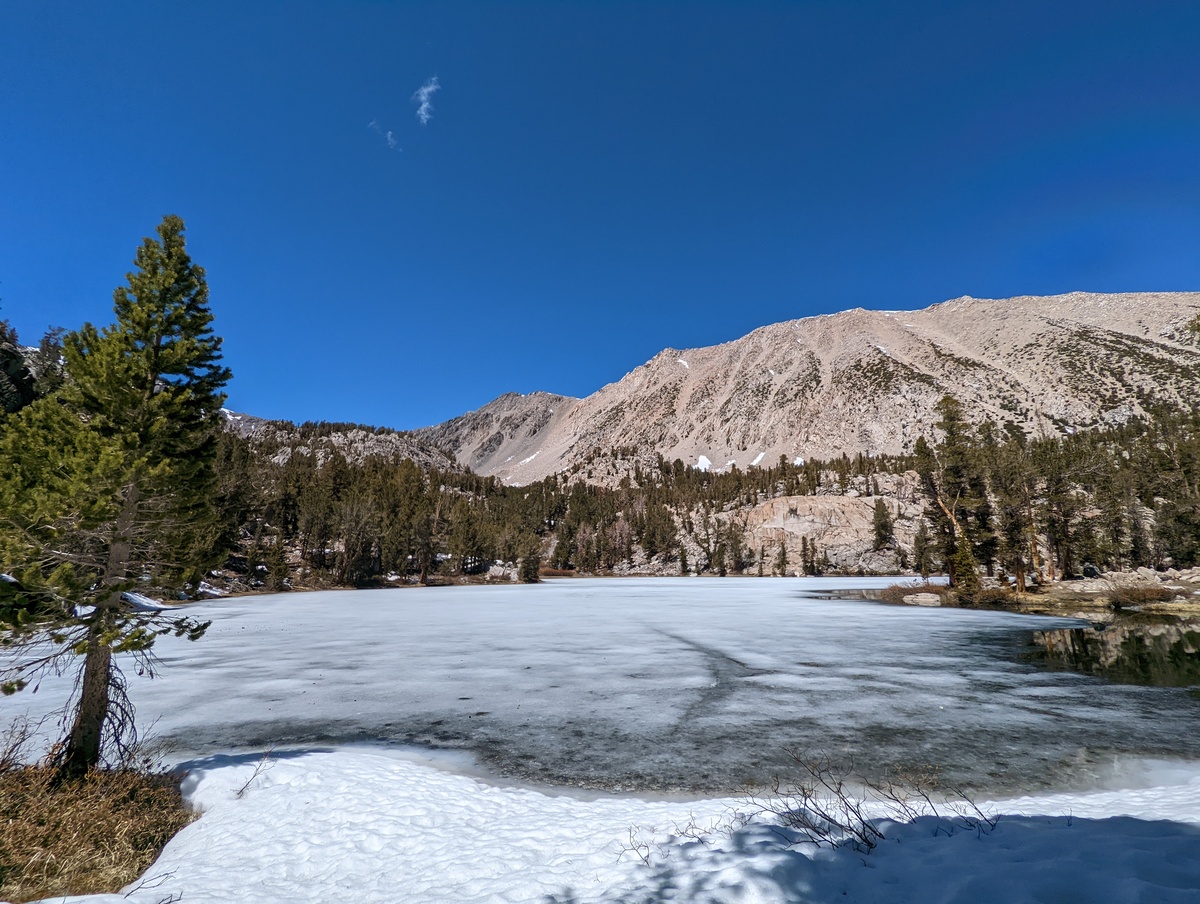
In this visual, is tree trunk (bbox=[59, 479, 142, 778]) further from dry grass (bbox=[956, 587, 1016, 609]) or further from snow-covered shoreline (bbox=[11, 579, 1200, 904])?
dry grass (bbox=[956, 587, 1016, 609])

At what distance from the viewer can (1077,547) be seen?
5428cm

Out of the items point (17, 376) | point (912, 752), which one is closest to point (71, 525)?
point (912, 752)

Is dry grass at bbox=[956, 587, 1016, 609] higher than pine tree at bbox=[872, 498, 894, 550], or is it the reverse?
pine tree at bbox=[872, 498, 894, 550]

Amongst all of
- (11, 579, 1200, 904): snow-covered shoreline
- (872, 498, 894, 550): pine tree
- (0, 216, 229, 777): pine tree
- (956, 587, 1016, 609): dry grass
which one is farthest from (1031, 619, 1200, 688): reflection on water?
(872, 498, 894, 550): pine tree

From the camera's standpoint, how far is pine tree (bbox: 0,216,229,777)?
7.70 metres

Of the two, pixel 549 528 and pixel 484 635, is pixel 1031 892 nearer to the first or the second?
pixel 484 635

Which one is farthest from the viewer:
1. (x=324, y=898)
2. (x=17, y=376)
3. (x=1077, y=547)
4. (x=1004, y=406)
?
(x=1004, y=406)

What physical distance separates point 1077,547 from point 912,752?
63.8m

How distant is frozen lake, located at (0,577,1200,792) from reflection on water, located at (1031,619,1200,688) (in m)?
1.15

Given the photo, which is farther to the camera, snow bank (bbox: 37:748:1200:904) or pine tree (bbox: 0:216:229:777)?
pine tree (bbox: 0:216:229:777)

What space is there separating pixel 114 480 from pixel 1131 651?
1227 inches

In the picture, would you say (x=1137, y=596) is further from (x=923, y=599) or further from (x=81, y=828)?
(x=81, y=828)

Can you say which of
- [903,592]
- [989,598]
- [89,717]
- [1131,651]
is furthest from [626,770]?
[903,592]

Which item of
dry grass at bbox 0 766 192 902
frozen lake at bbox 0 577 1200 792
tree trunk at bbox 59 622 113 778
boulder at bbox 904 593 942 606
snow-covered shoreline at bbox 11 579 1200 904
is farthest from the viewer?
boulder at bbox 904 593 942 606
